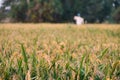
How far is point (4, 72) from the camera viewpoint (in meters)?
1.44

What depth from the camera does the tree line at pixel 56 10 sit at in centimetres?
3334

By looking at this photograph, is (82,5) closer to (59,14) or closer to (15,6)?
(59,14)

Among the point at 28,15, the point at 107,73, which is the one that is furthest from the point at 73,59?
the point at 28,15

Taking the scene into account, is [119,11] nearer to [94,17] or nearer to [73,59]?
[94,17]

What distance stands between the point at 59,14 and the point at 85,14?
7.51 m

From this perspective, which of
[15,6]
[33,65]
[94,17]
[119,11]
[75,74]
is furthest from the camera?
[94,17]

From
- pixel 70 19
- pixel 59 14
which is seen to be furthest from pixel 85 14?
pixel 59 14

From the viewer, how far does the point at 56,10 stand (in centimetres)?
3338

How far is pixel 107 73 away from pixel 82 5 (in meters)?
39.0

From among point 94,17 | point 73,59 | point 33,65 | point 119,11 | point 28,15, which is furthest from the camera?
point 94,17

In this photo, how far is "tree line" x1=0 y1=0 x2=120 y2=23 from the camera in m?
33.3

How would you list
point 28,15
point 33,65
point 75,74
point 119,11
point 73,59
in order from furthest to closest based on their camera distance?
Result: 1. point 119,11
2. point 28,15
3. point 73,59
4. point 33,65
5. point 75,74

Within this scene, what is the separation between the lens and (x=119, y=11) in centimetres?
3931

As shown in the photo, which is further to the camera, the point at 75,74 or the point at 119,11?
the point at 119,11
